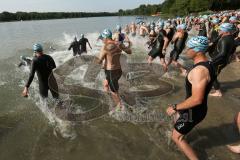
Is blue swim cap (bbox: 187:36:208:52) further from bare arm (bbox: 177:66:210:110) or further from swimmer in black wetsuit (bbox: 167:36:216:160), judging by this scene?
bare arm (bbox: 177:66:210:110)

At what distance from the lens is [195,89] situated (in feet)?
11.2

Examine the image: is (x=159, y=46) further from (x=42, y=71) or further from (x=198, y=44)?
(x=198, y=44)

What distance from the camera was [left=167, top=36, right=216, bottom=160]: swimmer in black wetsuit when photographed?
341 cm

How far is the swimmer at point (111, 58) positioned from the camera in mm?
5875

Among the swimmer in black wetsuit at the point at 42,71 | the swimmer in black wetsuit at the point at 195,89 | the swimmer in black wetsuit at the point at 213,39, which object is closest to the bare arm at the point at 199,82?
the swimmer in black wetsuit at the point at 195,89

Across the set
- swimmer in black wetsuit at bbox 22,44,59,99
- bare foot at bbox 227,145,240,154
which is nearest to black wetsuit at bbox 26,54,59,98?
swimmer in black wetsuit at bbox 22,44,59,99

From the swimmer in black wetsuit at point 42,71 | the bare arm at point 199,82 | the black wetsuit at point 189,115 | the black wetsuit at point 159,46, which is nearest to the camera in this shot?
the bare arm at point 199,82

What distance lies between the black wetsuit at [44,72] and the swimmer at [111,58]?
1.18 meters

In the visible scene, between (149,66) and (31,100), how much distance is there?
4.26 metres

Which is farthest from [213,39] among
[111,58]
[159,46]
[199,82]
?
[199,82]

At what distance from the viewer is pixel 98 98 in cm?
770

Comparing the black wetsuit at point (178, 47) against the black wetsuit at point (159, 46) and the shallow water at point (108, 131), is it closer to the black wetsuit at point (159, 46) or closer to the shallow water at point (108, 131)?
the black wetsuit at point (159, 46)

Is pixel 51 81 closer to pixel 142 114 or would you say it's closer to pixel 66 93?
pixel 66 93

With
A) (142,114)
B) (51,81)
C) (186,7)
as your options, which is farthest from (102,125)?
(186,7)
